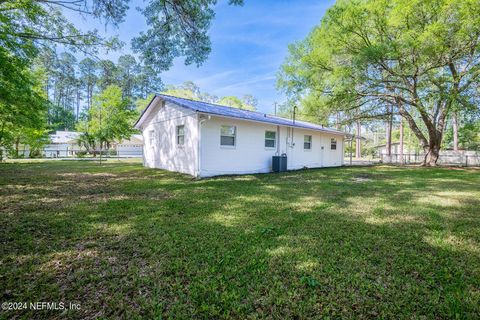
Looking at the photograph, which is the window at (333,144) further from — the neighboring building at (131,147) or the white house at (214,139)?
the neighboring building at (131,147)

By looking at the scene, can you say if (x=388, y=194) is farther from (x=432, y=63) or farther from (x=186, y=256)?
(x=432, y=63)

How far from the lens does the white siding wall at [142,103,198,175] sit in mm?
9762

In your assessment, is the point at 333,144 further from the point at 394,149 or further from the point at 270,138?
the point at 394,149

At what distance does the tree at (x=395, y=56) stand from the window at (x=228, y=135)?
770 cm

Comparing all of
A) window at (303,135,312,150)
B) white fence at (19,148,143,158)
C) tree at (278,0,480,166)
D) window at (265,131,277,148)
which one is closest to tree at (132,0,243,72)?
window at (265,131,277,148)

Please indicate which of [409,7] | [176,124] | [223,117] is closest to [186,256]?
[223,117]

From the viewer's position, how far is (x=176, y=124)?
10750mm

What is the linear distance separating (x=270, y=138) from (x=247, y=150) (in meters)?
1.81

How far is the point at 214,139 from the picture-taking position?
9.91 metres

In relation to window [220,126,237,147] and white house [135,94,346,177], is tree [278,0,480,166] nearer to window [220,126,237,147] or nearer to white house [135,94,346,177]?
white house [135,94,346,177]

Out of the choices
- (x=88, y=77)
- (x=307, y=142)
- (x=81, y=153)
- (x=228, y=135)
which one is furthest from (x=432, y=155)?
(x=88, y=77)

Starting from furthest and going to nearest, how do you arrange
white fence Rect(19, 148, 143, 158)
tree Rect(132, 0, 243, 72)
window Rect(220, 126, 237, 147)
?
white fence Rect(19, 148, 143, 158) < window Rect(220, 126, 237, 147) < tree Rect(132, 0, 243, 72)

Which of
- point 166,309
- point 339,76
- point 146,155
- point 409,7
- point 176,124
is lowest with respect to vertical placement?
point 166,309

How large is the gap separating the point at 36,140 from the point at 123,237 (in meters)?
23.0
